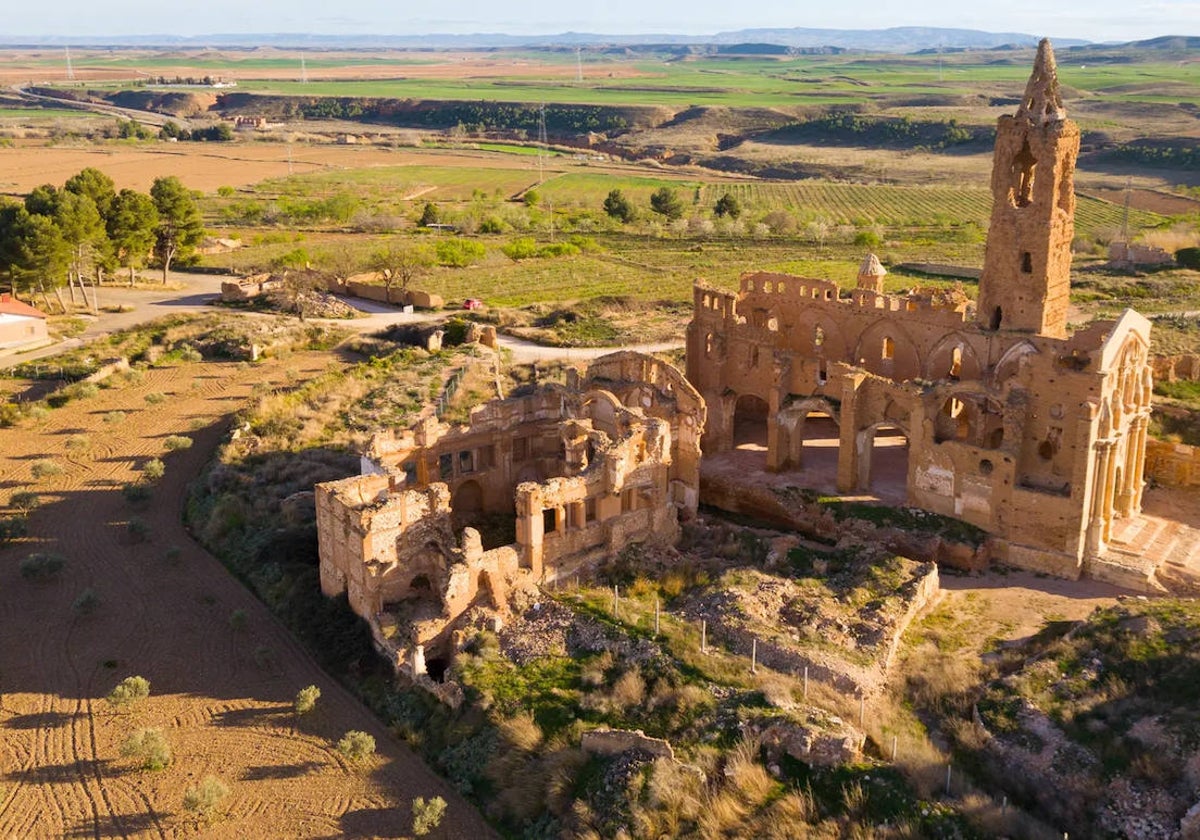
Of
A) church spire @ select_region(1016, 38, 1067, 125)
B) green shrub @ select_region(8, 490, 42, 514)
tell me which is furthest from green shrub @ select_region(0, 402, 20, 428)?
church spire @ select_region(1016, 38, 1067, 125)

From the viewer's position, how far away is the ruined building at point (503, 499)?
23719mm

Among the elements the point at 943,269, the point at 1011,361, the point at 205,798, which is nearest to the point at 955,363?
the point at 1011,361

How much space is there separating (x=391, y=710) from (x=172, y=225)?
52234 millimetres

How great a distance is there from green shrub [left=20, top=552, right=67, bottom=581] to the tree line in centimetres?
3089

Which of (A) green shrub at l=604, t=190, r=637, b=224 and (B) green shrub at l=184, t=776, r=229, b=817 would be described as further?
(A) green shrub at l=604, t=190, r=637, b=224

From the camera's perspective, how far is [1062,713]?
19750 mm

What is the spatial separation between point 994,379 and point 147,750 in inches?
909

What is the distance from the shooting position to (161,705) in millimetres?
22297

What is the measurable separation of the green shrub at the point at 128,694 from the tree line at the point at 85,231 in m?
37.8

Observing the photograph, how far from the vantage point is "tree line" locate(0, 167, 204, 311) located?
53312 mm

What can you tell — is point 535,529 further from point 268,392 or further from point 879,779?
point 268,392

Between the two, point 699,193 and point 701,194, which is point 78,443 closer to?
point 701,194

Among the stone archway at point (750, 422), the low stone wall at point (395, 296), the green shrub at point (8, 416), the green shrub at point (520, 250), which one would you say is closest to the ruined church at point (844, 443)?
the stone archway at point (750, 422)

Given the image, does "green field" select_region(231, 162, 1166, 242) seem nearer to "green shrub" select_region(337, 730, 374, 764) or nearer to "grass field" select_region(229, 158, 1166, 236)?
"grass field" select_region(229, 158, 1166, 236)
